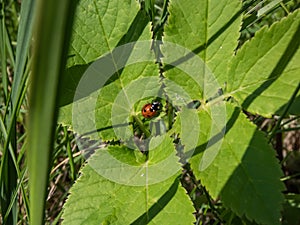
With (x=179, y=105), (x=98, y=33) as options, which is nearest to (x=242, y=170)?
(x=179, y=105)

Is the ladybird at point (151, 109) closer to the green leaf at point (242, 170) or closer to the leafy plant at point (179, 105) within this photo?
the leafy plant at point (179, 105)

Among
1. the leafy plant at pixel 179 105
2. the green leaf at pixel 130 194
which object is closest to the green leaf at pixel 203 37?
the leafy plant at pixel 179 105

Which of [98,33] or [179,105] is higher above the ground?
[98,33]

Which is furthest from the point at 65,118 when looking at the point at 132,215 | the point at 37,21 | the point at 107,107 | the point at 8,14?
the point at 8,14

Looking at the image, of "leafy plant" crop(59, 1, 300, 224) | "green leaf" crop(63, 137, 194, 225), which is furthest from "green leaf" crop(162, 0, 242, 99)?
"green leaf" crop(63, 137, 194, 225)

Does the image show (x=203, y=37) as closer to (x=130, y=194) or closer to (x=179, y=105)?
(x=179, y=105)

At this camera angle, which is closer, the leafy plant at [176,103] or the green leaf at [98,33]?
the leafy plant at [176,103]
